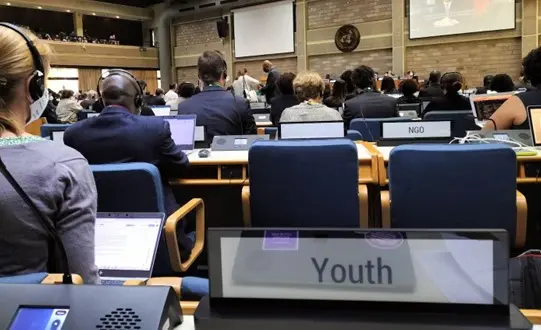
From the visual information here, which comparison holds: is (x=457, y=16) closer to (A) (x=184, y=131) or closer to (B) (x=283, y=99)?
(B) (x=283, y=99)

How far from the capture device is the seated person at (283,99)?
526 cm

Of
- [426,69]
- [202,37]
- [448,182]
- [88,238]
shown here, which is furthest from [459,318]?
[202,37]

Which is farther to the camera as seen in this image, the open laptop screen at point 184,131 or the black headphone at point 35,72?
the open laptop screen at point 184,131

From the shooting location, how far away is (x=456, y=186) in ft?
6.81

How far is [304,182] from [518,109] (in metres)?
1.68

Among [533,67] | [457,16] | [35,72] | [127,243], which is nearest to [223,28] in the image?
[457,16]

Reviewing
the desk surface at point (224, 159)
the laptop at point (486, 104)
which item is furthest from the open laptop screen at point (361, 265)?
the laptop at point (486, 104)

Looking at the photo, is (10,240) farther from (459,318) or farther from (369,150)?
(369,150)

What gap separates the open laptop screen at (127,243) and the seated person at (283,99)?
3.66 metres

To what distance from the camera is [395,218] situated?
2.20 meters

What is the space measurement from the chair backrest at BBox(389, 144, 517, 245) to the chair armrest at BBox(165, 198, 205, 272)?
2.92ft

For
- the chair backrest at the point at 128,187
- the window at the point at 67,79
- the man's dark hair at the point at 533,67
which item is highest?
the window at the point at 67,79

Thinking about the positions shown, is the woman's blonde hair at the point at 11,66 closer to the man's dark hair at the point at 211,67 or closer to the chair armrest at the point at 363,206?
the chair armrest at the point at 363,206

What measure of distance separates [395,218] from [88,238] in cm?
140
